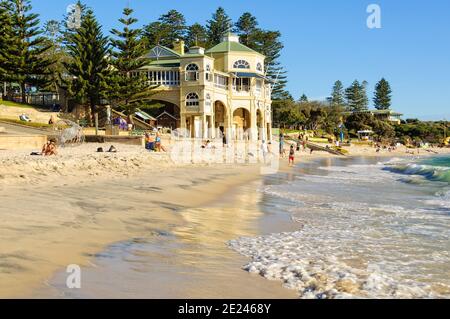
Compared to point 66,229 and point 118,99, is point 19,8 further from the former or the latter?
point 66,229

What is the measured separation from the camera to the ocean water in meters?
5.24

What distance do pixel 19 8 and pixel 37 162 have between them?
3115 cm

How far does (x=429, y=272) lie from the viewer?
5895 millimetres

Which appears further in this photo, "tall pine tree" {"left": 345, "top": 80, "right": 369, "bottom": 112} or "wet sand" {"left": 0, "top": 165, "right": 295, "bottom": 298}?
"tall pine tree" {"left": 345, "top": 80, "right": 369, "bottom": 112}

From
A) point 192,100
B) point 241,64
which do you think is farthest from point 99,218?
point 241,64

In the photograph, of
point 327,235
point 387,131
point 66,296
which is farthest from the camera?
point 387,131

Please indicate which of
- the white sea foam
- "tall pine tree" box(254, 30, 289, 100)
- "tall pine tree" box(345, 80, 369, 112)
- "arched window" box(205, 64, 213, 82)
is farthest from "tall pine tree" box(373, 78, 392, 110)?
the white sea foam

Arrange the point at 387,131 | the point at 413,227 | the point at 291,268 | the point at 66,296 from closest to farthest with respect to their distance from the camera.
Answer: the point at 66,296 < the point at 291,268 < the point at 413,227 < the point at 387,131

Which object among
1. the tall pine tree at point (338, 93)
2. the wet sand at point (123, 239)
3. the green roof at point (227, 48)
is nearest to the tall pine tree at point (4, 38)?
the green roof at point (227, 48)

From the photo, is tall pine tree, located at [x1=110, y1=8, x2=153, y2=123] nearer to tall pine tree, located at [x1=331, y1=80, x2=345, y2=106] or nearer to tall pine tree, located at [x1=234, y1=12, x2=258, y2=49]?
tall pine tree, located at [x1=234, y1=12, x2=258, y2=49]

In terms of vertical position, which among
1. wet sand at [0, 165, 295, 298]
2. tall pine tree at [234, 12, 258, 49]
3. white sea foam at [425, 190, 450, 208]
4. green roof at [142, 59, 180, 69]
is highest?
tall pine tree at [234, 12, 258, 49]

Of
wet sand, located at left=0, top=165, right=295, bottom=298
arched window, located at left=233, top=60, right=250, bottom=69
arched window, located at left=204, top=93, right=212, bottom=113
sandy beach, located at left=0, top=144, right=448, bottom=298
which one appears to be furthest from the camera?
arched window, located at left=233, top=60, right=250, bottom=69

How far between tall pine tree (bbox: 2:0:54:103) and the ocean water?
30403 mm
